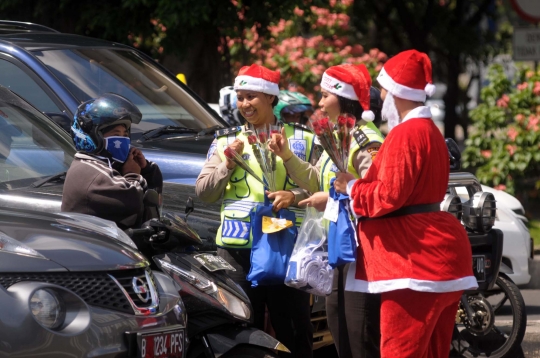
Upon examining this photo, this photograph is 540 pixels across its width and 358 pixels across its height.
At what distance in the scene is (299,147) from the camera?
5.12 m

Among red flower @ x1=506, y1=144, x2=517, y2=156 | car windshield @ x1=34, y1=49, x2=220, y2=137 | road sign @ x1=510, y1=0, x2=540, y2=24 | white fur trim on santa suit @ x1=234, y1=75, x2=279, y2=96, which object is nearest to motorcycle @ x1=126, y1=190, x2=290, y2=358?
white fur trim on santa suit @ x1=234, y1=75, x2=279, y2=96

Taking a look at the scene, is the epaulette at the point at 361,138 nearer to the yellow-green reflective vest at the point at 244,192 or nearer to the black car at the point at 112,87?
the yellow-green reflective vest at the point at 244,192

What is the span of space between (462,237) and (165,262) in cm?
133

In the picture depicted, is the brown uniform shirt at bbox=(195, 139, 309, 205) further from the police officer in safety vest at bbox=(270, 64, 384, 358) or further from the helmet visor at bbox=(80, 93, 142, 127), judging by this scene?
the helmet visor at bbox=(80, 93, 142, 127)

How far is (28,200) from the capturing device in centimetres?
496

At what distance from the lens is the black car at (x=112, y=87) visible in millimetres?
6578

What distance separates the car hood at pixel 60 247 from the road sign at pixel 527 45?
6.84m

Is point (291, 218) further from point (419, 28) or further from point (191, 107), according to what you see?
point (419, 28)

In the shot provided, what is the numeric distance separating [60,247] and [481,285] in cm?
320

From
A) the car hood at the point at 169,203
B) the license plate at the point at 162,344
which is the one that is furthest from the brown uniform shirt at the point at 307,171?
the license plate at the point at 162,344

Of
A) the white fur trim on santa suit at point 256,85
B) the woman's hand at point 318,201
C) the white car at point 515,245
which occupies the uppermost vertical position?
the white fur trim on santa suit at point 256,85

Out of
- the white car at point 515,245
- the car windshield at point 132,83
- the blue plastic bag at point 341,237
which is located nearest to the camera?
the blue plastic bag at point 341,237

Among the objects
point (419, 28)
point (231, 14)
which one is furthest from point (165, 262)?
point (419, 28)

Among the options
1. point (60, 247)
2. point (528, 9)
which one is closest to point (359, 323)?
point (60, 247)
